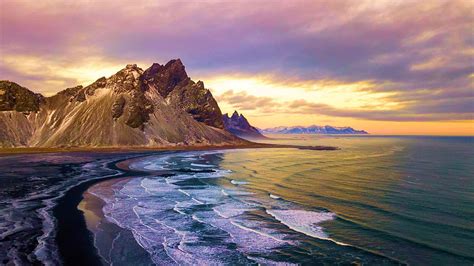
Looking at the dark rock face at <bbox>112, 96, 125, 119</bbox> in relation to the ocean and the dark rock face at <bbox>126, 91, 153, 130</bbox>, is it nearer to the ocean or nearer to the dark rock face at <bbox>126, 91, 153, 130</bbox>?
the dark rock face at <bbox>126, 91, 153, 130</bbox>

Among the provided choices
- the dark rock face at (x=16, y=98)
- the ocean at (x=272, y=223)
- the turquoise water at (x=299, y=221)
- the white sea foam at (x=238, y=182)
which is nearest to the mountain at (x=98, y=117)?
the dark rock face at (x=16, y=98)

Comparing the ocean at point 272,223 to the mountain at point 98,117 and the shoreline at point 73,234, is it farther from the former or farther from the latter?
the mountain at point 98,117

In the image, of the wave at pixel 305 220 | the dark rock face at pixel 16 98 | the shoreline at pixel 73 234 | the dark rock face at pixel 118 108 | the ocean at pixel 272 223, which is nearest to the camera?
the shoreline at pixel 73 234

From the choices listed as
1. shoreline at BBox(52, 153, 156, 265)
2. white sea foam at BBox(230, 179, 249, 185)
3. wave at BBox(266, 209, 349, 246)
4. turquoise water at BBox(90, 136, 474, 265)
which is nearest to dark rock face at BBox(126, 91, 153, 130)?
turquoise water at BBox(90, 136, 474, 265)

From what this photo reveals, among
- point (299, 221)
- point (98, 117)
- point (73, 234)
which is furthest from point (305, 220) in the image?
point (98, 117)

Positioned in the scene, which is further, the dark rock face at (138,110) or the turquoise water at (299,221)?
the dark rock face at (138,110)

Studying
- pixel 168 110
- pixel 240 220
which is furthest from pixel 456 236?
pixel 168 110

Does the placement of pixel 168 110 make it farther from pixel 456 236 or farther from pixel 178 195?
pixel 456 236
